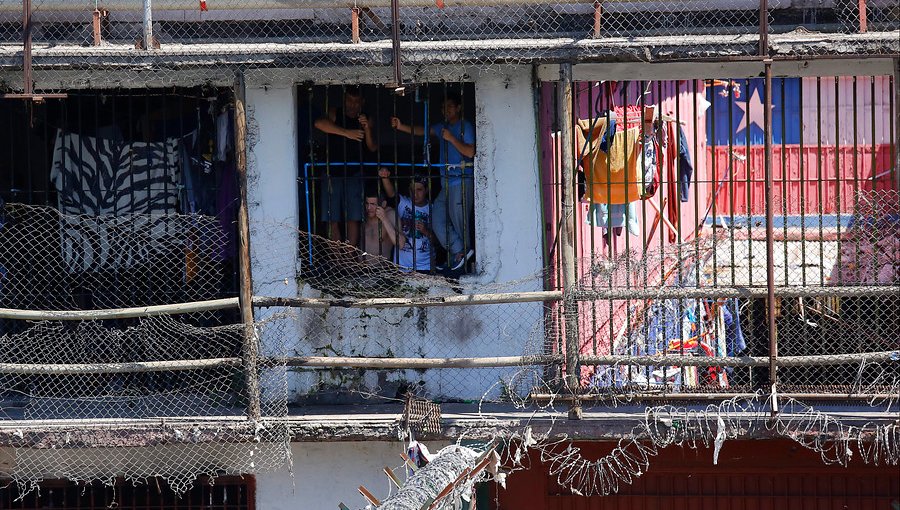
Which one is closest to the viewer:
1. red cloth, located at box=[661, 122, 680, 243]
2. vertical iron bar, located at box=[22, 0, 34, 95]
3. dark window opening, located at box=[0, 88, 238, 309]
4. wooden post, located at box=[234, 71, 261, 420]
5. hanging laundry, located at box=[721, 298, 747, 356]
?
vertical iron bar, located at box=[22, 0, 34, 95]

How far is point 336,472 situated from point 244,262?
1853mm

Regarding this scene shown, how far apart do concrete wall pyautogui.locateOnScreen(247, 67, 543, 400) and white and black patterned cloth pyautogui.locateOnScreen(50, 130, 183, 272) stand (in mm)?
1224

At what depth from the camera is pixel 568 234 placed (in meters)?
8.77

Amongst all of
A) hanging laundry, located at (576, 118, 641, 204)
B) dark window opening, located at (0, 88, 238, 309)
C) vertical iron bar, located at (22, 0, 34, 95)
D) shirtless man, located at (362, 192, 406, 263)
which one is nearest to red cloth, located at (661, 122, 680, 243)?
hanging laundry, located at (576, 118, 641, 204)

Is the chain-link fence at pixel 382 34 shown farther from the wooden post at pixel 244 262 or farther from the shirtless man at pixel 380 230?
the shirtless man at pixel 380 230

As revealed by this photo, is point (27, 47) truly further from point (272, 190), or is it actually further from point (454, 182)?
point (454, 182)

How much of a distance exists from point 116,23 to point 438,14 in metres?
2.63

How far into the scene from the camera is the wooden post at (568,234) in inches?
343

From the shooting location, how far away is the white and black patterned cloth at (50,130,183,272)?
10.5 metres

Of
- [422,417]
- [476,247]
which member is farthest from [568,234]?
[422,417]

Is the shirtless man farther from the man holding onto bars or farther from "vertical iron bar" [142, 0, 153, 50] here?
"vertical iron bar" [142, 0, 153, 50]

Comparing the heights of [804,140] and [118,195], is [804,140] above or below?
above

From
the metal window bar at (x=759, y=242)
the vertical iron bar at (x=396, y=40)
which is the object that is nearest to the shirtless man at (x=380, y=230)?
the metal window bar at (x=759, y=242)

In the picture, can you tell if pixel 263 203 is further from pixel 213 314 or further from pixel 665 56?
pixel 665 56
